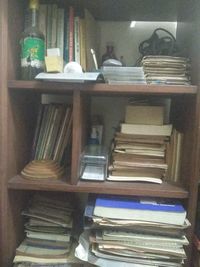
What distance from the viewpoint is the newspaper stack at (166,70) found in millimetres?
848

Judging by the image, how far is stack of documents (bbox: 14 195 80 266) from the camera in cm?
91

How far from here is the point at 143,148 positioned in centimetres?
90

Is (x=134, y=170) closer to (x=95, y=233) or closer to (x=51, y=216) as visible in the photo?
(x=95, y=233)

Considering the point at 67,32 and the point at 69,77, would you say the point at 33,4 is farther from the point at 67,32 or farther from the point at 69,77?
the point at 69,77

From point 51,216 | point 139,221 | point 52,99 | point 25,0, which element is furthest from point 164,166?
point 25,0

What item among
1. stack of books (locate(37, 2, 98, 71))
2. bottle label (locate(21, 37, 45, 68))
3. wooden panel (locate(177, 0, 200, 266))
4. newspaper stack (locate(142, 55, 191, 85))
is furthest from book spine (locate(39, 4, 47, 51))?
wooden panel (locate(177, 0, 200, 266))

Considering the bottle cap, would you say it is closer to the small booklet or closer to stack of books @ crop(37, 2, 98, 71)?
stack of books @ crop(37, 2, 98, 71)

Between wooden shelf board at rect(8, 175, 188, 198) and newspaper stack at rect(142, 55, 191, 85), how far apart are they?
1.14 feet

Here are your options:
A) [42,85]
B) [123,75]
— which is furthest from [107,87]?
[42,85]

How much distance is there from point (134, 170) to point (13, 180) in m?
0.41

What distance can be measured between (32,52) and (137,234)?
69cm

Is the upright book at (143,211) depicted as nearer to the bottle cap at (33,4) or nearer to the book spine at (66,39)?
the book spine at (66,39)

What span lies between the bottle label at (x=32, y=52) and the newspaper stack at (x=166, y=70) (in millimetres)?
350

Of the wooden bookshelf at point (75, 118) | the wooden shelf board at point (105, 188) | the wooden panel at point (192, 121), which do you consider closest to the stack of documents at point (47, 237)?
the wooden bookshelf at point (75, 118)
